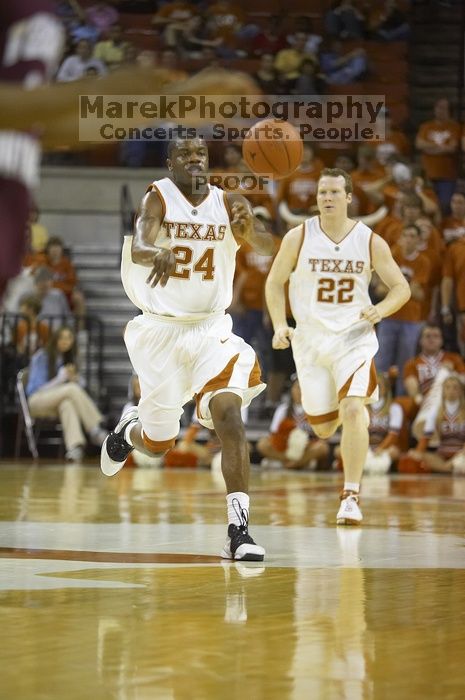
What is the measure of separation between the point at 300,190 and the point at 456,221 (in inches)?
78.8

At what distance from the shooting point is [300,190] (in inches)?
650

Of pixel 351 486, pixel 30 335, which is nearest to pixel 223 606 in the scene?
pixel 351 486

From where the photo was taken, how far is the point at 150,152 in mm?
19984

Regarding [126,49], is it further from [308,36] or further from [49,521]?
[49,521]

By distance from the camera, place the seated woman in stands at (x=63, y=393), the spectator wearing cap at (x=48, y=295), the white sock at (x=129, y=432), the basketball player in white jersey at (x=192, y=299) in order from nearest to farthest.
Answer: the basketball player in white jersey at (x=192, y=299)
the white sock at (x=129, y=432)
the seated woman in stands at (x=63, y=393)
the spectator wearing cap at (x=48, y=295)

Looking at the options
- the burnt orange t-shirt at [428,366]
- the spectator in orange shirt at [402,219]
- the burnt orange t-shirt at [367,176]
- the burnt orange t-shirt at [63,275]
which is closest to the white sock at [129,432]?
the burnt orange t-shirt at [428,366]

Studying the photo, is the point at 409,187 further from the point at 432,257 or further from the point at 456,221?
the point at 432,257

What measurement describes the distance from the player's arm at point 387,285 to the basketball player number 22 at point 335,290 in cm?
22

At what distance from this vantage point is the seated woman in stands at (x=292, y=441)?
48.4 feet

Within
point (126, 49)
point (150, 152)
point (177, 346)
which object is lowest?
point (177, 346)

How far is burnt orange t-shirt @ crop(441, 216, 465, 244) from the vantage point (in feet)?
50.9

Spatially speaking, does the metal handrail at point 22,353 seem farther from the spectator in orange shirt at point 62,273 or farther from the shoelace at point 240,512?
the shoelace at point 240,512

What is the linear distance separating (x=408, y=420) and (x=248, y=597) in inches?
382

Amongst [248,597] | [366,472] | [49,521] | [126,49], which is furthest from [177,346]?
[126,49]
